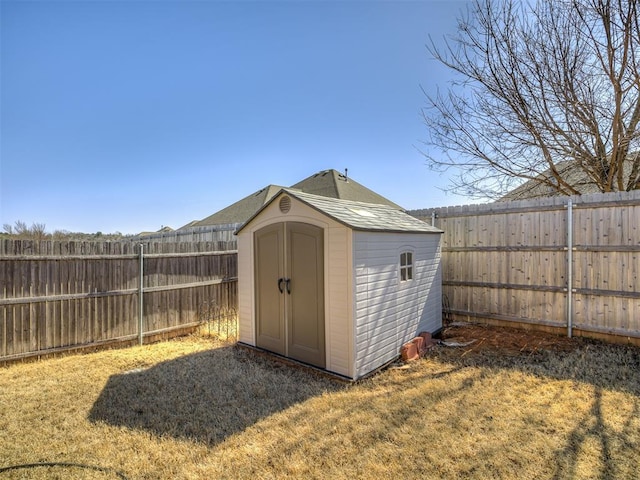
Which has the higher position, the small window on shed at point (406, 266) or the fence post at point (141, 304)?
the small window on shed at point (406, 266)

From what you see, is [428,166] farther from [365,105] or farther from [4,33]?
[4,33]

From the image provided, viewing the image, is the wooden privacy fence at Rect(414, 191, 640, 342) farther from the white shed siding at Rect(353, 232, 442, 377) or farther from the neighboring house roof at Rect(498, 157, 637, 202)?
the neighboring house roof at Rect(498, 157, 637, 202)

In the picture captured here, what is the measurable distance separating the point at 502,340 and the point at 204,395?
4.77 meters

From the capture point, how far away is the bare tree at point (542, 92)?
5215 millimetres

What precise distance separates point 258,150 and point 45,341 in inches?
283

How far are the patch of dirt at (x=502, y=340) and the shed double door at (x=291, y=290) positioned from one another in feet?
7.87

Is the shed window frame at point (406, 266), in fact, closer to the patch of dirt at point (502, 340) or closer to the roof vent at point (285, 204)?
the patch of dirt at point (502, 340)

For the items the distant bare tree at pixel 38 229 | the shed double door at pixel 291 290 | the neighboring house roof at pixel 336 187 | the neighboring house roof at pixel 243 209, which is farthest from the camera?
the distant bare tree at pixel 38 229

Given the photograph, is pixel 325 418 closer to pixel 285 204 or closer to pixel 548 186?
pixel 285 204

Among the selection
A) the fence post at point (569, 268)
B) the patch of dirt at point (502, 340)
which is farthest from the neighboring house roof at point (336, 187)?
the fence post at point (569, 268)

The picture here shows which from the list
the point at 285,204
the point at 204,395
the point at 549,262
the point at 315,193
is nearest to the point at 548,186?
the point at 549,262

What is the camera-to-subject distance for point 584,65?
558 cm

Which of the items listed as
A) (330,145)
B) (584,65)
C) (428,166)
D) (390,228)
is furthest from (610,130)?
(330,145)

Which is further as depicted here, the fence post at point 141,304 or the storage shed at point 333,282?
the fence post at point 141,304
